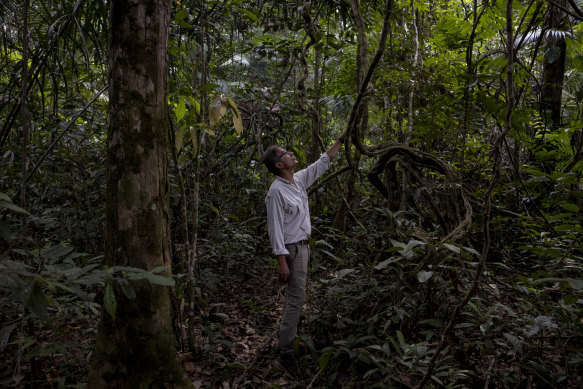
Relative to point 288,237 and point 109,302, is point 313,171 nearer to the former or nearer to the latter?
point 288,237

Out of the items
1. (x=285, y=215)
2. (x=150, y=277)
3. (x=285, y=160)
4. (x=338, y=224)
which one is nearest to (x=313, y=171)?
(x=285, y=160)

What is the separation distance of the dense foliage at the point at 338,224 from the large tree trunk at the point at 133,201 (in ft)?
0.61

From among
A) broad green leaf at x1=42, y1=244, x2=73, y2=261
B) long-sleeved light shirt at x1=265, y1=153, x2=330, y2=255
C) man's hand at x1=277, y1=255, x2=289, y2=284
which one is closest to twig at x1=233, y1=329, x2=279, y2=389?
man's hand at x1=277, y1=255, x2=289, y2=284

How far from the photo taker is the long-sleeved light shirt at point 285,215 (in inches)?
123

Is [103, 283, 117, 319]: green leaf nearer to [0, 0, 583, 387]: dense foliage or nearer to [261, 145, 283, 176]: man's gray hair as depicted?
[0, 0, 583, 387]: dense foliage

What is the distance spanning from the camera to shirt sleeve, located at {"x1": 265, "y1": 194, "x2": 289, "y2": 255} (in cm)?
309

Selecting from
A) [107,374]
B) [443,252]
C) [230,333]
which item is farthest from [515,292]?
[107,374]

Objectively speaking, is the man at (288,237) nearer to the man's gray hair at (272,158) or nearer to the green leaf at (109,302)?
the man's gray hair at (272,158)

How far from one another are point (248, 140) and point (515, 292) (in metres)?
3.79

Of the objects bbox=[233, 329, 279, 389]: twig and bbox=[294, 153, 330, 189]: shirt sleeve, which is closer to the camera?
bbox=[233, 329, 279, 389]: twig

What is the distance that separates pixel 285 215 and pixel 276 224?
0.17 m

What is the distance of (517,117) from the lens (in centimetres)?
299

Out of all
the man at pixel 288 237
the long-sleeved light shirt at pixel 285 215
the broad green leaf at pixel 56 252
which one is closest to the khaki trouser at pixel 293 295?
the man at pixel 288 237

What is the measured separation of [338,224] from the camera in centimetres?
513
